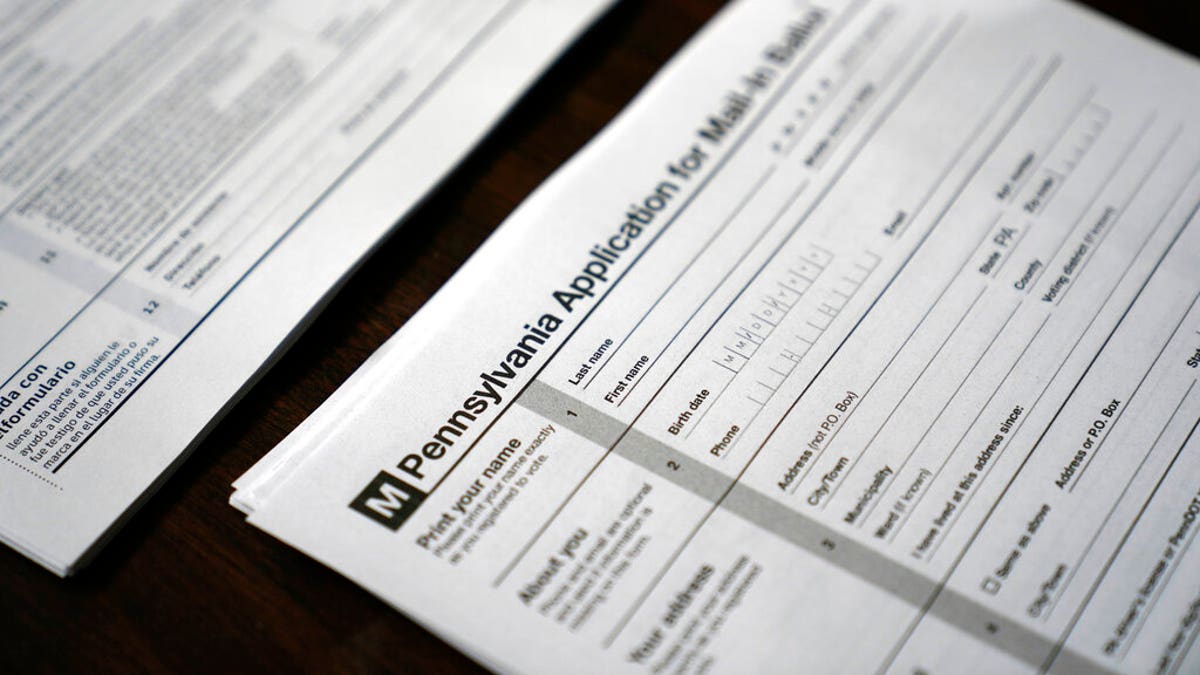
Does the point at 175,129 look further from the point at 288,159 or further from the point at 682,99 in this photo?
the point at 682,99

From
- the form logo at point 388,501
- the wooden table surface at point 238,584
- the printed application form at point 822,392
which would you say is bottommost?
the wooden table surface at point 238,584

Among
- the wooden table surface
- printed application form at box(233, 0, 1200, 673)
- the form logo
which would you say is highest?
printed application form at box(233, 0, 1200, 673)

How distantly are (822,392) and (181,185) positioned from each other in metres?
0.34

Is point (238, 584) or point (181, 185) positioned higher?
point (181, 185)

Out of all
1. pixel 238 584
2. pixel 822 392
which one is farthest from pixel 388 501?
pixel 822 392

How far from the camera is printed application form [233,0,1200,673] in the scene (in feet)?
1.17

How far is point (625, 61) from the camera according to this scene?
1.78 ft

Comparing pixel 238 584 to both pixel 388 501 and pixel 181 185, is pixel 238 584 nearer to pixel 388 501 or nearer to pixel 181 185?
pixel 388 501

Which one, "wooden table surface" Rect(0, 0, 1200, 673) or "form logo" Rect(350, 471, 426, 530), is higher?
"form logo" Rect(350, 471, 426, 530)

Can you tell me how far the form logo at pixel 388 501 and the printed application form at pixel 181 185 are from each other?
85 mm

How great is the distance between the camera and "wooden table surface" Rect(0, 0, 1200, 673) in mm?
370

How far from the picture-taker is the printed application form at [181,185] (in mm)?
409

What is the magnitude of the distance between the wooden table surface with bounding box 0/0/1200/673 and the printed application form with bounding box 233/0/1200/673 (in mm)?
21

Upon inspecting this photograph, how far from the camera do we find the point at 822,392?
407 millimetres
